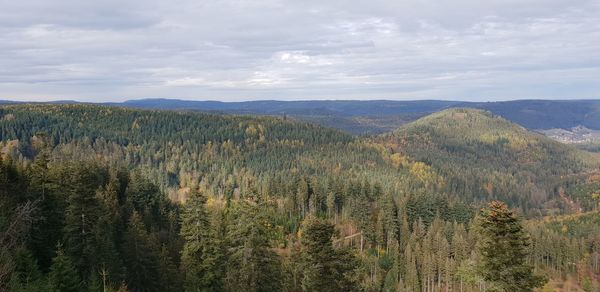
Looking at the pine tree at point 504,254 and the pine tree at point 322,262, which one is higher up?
the pine tree at point 504,254

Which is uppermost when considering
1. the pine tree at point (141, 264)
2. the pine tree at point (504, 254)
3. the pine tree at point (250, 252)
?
the pine tree at point (504, 254)

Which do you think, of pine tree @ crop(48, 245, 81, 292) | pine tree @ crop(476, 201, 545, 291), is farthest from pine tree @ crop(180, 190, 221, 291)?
pine tree @ crop(476, 201, 545, 291)

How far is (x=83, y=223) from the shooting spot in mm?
41938

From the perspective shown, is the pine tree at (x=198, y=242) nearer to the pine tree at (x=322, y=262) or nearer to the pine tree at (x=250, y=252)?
the pine tree at (x=250, y=252)

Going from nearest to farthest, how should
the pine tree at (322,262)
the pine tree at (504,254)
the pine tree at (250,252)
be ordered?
the pine tree at (504,254) < the pine tree at (322,262) < the pine tree at (250,252)

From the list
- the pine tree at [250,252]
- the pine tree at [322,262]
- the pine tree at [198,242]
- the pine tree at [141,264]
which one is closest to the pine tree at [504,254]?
the pine tree at [322,262]

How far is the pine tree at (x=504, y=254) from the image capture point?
25.4 meters

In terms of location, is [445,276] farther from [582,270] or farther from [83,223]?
[83,223]

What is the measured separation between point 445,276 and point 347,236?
26.3 metres

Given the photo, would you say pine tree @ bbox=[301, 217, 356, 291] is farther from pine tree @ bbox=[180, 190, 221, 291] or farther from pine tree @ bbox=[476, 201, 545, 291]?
pine tree @ bbox=[180, 190, 221, 291]

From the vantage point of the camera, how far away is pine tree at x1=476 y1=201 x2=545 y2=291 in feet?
83.4

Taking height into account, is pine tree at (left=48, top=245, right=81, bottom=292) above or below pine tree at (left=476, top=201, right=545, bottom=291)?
below

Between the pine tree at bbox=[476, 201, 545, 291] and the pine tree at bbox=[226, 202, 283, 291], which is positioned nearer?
the pine tree at bbox=[476, 201, 545, 291]

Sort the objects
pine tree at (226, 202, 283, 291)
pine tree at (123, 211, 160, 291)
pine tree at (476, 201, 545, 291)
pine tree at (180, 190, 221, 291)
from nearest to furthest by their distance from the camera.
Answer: pine tree at (476, 201, 545, 291) → pine tree at (226, 202, 283, 291) → pine tree at (180, 190, 221, 291) → pine tree at (123, 211, 160, 291)
